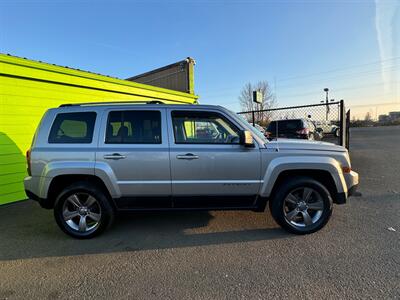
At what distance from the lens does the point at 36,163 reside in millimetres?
3660

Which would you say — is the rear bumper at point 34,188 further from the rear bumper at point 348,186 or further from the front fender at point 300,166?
the rear bumper at point 348,186

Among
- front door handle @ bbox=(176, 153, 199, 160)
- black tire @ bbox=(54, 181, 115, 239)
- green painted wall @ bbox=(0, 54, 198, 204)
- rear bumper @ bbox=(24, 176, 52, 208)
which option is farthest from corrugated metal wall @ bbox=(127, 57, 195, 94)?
rear bumper @ bbox=(24, 176, 52, 208)

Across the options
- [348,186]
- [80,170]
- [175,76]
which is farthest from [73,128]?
[175,76]

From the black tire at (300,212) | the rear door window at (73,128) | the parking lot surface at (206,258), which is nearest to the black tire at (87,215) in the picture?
the parking lot surface at (206,258)

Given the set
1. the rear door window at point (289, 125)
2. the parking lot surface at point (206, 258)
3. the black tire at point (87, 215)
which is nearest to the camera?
the parking lot surface at point (206, 258)

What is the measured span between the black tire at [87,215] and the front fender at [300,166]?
7.88 feet

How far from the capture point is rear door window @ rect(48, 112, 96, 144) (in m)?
3.70

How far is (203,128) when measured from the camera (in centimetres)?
378

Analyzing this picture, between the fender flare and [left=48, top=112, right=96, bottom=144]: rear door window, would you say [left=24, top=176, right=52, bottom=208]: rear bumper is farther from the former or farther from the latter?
[left=48, top=112, right=96, bottom=144]: rear door window

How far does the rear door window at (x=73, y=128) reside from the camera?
3697mm

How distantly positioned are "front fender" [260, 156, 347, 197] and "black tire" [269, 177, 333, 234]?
189 millimetres

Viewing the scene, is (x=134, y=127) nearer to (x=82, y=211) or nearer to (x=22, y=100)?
(x=82, y=211)

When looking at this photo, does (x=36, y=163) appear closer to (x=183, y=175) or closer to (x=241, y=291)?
(x=183, y=175)

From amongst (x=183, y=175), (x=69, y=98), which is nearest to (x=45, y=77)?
(x=69, y=98)
